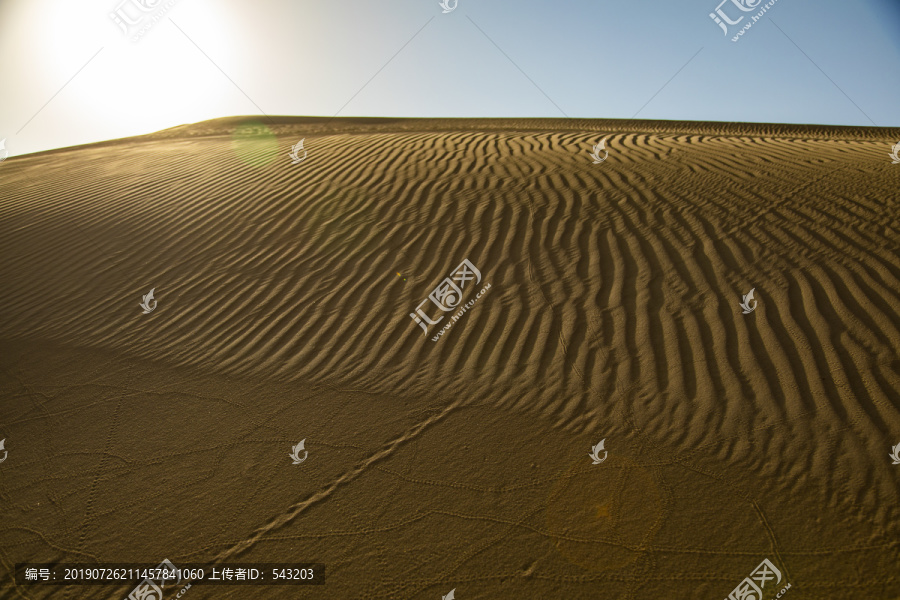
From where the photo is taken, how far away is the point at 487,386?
4.28m

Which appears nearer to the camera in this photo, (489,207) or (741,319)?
(741,319)

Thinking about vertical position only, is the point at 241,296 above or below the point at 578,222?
above

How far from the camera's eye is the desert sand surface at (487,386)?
292 cm

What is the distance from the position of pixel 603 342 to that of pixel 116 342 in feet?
16.5

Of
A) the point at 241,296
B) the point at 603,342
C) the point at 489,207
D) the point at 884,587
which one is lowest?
the point at 884,587

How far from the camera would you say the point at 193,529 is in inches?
127

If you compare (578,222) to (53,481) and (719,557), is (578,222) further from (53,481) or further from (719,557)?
(53,481)

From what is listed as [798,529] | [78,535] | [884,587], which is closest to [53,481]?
[78,535]

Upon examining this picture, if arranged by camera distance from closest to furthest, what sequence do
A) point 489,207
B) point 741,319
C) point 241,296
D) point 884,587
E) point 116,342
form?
point 884,587, point 741,319, point 116,342, point 241,296, point 489,207

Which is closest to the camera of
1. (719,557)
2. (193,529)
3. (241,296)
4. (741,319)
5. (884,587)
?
(884,587)

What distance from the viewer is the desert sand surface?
9.58ft

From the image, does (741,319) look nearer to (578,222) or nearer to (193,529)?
(578,222)

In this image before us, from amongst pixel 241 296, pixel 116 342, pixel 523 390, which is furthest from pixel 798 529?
pixel 116 342

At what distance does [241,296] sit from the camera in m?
6.03
